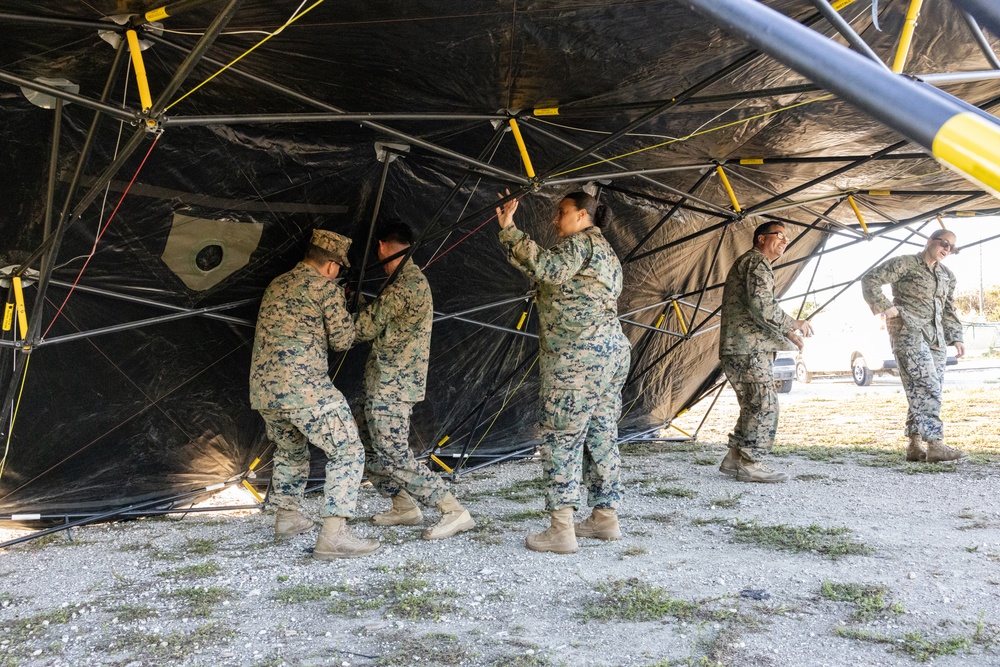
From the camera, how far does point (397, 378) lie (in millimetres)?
A: 5016

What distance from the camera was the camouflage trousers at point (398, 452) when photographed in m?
4.86

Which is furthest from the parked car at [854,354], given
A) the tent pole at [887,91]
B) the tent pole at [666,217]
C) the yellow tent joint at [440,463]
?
the tent pole at [887,91]

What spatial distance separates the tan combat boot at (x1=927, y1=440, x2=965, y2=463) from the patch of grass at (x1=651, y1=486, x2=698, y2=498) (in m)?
2.57

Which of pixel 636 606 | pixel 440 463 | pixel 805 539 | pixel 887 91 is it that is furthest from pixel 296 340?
pixel 887 91

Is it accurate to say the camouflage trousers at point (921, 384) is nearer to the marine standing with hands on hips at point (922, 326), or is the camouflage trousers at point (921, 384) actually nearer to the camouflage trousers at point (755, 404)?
the marine standing with hands on hips at point (922, 326)

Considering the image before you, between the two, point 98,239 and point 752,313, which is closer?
point 98,239

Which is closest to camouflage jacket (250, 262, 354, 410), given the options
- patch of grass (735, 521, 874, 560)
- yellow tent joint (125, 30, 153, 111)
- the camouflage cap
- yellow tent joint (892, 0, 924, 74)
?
the camouflage cap

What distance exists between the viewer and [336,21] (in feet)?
11.0

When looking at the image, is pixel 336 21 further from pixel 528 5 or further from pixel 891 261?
pixel 891 261

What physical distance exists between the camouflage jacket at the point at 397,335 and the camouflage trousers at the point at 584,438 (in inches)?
38.7

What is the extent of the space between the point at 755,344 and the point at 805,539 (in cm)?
255

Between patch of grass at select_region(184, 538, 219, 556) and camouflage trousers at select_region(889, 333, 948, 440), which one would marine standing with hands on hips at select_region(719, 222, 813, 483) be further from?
patch of grass at select_region(184, 538, 219, 556)

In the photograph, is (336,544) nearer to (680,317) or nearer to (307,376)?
(307,376)

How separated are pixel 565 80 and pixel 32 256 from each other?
293 cm
